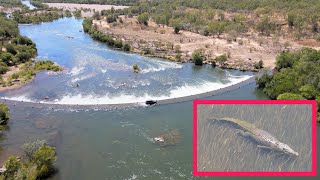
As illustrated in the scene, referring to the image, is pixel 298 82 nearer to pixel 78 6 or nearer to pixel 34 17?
pixel 34 17

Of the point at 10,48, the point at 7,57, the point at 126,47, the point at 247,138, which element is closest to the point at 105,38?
the point at 126,47

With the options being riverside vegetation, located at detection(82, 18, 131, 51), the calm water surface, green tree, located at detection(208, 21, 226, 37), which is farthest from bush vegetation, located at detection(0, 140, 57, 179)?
green tree, located at detection(208, 21, 226, 37)

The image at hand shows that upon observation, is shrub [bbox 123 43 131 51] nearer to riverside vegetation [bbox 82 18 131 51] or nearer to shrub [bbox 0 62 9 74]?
riverside vegetation [bbox 82 18 131 51]

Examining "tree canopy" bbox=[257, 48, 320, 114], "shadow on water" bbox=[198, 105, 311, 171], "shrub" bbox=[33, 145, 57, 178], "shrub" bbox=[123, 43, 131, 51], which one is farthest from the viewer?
"shrub" bbox=[123, 43, 131, 51]

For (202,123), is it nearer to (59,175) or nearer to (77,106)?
(59,175)

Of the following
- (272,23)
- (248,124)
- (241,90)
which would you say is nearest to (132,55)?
(241,90)

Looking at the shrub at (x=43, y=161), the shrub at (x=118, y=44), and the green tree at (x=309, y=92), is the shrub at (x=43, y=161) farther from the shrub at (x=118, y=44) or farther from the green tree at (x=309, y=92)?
the shrub at (x=118, y=44)
